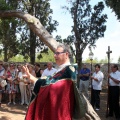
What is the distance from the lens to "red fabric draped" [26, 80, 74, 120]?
3.43 metres

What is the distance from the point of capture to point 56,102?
343 cm

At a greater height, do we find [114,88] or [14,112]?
[114,88]

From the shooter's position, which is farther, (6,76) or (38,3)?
(38,3)

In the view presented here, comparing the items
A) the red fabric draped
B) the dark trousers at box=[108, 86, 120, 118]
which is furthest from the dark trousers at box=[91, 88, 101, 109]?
the red fabric draped

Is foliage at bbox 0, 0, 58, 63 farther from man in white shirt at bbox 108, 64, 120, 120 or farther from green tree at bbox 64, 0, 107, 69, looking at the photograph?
man in white shirt at bbox 108, 64, 120, 120

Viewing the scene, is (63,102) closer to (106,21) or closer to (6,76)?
(6,76)

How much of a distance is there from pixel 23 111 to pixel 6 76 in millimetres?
1992

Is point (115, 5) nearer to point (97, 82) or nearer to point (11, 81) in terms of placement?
point (97, 82)

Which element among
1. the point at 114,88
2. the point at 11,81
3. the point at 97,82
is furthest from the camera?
the point at 11,81

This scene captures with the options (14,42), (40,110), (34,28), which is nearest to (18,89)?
(34,28)

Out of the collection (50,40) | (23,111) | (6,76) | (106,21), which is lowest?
(23,111)

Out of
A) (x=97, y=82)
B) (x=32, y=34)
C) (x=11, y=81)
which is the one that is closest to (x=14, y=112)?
(x=11, y=81)

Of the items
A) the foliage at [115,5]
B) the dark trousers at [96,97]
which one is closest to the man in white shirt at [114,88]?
the dark trousers at [96,97]

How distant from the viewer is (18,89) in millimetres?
11688
